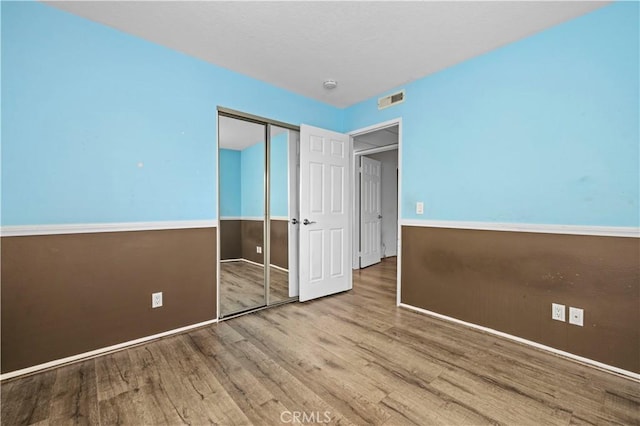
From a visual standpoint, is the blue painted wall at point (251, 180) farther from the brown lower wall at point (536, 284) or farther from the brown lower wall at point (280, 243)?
the brown lower wall at point (536, 284)

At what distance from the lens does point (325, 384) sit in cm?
173

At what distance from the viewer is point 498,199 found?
241 cm

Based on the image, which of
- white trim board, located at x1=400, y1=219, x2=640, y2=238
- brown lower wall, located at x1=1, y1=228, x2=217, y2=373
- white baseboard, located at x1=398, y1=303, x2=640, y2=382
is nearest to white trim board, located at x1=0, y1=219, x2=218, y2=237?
brown lower wall, located at x1=1, y1=228, x2=217, y2=373

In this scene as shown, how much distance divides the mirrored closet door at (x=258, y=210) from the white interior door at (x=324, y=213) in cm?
23

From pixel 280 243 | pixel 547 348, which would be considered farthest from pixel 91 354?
pixel 547 348

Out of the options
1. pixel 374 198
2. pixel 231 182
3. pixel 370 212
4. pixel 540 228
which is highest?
pixel 231 182

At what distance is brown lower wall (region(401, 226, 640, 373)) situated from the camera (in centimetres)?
186

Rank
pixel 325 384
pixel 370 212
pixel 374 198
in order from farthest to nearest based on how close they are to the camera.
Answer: pixel 374 198 < pixel 370 212 < pixel 325 384

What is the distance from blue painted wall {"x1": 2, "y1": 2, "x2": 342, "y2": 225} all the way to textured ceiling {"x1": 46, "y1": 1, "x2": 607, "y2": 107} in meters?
0.18

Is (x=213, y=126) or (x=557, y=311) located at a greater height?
(x=213, y=126)

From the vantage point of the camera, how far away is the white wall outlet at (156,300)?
91.4 inches

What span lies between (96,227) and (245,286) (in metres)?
1.81

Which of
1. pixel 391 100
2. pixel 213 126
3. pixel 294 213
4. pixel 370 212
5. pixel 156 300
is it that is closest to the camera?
→ pixel 156 300

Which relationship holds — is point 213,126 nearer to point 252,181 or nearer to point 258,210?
point 252,181
